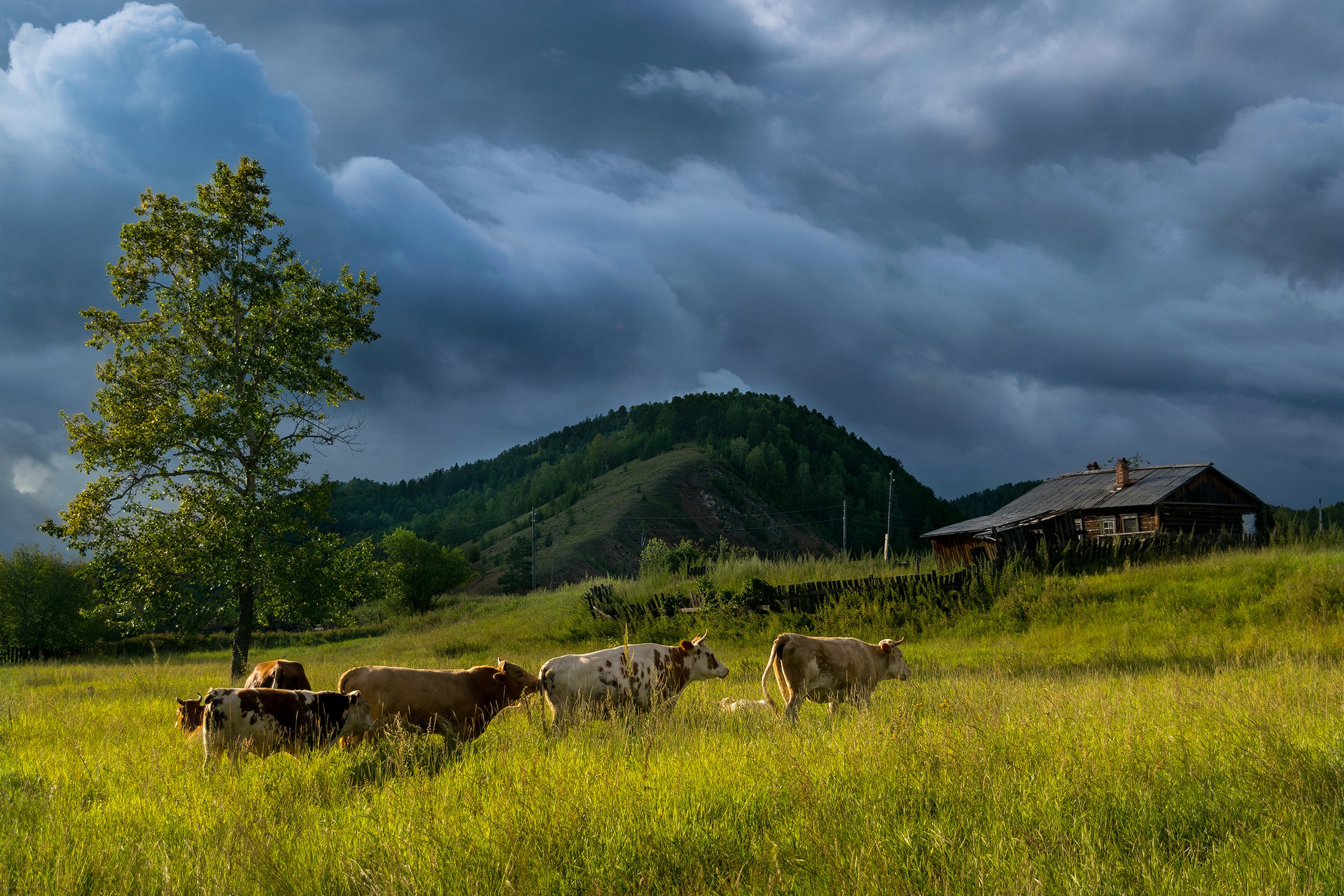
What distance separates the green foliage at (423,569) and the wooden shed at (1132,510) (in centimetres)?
5113

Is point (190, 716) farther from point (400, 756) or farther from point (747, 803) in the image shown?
point (747, 803)

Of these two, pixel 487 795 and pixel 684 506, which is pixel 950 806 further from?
pixel 684 506

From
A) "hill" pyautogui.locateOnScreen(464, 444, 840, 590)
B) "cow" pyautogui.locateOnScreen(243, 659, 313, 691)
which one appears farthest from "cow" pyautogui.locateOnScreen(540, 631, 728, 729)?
"hill" pyautogui.locateOnScreen(464, 444, 840, 590)

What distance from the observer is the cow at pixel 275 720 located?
7.07 meters

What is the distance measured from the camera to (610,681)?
8734mm

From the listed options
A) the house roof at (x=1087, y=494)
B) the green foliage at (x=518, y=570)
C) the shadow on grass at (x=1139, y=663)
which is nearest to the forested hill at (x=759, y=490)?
the green foliage at (x=518, y=570)

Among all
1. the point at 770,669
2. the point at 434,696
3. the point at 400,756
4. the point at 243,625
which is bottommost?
the point at 243,625

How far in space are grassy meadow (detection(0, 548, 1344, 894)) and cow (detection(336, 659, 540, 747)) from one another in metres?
0.29

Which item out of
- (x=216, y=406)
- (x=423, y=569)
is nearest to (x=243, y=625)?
(x=216, y=406)

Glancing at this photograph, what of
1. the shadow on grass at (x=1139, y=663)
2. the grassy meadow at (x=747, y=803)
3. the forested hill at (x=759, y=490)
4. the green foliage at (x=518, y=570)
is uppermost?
the forested hill at (x=759, y=490)

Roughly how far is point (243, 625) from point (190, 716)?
13102 millimetres

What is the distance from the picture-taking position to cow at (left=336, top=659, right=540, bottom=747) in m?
8.23

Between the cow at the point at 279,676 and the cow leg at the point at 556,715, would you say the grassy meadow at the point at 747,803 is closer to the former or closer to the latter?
the cow leg at the point at 556,715

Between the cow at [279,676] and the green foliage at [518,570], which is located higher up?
the cow at [279,676]
